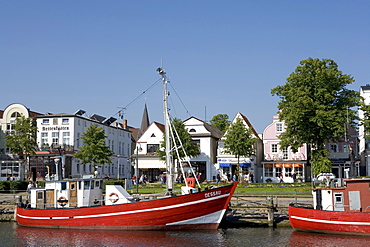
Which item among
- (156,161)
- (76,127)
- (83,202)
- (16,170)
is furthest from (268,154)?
(83,202)

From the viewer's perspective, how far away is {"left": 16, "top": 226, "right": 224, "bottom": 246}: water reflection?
30.1 meters

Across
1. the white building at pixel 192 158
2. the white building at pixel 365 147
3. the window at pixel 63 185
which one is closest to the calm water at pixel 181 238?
the window at pixel 63 185

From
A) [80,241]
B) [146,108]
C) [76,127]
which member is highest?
[146,108]

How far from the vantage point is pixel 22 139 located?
6519cm

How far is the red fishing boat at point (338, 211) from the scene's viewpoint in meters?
30.8

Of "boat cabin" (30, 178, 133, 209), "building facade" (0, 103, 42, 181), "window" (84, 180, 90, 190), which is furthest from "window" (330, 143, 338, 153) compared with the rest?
"window" (84, 180, 90, 190)

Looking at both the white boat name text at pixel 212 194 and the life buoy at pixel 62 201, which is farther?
the life buoy at pixel 62 201

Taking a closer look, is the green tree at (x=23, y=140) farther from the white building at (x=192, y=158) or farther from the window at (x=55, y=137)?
the white building at (x=192, y=158)

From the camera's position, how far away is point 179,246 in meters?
28.6

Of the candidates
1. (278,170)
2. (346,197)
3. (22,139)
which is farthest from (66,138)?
(346,197)

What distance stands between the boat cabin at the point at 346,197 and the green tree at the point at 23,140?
4354cm

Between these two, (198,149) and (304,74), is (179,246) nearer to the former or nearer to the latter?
(304,74)

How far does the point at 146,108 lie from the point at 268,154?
8363 cm

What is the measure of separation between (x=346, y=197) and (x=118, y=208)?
15523 millimetres
